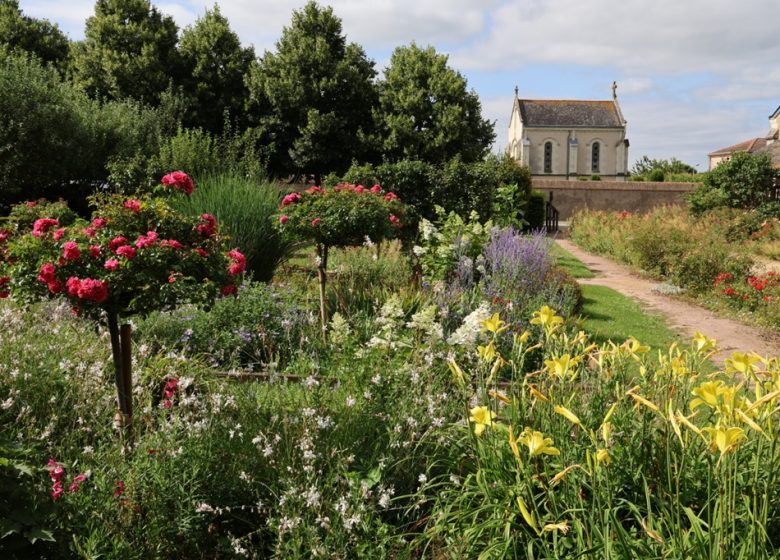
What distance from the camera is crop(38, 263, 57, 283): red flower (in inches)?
110

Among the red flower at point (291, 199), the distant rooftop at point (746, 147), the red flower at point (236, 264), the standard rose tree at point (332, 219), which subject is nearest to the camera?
the red flower at point (236, 264)

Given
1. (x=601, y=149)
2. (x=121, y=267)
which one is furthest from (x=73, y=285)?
(x=601, y=149)

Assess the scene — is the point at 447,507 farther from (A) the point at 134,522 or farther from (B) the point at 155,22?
(B) the point at 155,22

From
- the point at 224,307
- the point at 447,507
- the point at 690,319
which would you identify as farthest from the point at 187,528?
the point at 690,319

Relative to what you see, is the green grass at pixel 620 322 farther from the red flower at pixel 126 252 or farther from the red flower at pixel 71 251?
the red flower at pixel 71 251

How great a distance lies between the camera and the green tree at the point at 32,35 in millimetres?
22750

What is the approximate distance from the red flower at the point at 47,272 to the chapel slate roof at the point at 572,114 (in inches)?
2107

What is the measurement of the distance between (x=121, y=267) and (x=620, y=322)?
6403 mm

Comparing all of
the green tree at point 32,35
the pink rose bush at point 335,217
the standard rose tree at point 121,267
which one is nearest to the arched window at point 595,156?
the green tree at point 32,35

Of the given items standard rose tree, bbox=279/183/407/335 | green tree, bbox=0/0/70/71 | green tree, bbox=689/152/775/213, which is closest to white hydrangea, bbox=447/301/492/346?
standard rose tree, bbox=279/183/407/335

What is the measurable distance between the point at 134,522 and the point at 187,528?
25 cm

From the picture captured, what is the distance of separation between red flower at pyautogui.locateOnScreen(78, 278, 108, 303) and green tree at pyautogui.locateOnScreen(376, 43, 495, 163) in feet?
67.5

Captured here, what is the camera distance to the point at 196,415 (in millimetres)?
2988

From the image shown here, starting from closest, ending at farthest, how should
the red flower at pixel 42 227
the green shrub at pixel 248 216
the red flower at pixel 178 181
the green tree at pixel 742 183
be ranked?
the red flower at pixel 42 227, the red flower at pixel 178 181, the green shrub at pixel 248 216, the green tree at pixel 742 183
